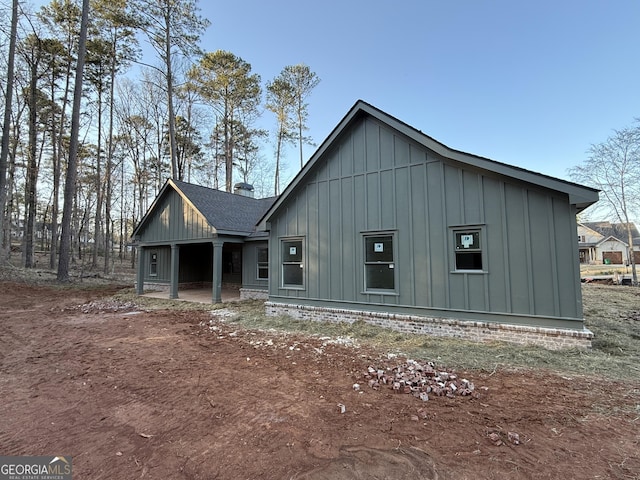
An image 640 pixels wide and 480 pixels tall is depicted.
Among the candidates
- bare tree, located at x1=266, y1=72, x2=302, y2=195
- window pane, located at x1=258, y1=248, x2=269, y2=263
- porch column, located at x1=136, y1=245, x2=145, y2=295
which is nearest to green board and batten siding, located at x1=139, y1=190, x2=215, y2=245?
porch column, located at x1=136, y1=245, x2=145, y2=295

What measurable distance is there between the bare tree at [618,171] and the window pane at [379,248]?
69.2 feet

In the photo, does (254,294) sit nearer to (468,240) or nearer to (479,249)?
(468,240)

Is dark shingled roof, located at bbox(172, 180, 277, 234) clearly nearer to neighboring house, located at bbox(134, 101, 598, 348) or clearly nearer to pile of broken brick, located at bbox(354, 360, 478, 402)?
neighboring house, located at bbox(134, 101, 598, 348)

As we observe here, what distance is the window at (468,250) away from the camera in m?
6.34

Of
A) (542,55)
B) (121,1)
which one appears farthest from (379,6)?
(121,1)

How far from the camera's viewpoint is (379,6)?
12.8 metres

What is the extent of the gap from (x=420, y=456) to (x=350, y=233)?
5.81m

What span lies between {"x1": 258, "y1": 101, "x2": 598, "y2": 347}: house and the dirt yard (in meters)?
1.77

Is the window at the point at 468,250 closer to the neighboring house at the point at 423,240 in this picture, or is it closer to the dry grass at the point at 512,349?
the neighboring house at the point at 423,240

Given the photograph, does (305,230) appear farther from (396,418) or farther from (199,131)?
(199,131)

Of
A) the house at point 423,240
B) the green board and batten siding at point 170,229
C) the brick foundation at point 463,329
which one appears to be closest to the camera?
the brick foundation at point 463,329

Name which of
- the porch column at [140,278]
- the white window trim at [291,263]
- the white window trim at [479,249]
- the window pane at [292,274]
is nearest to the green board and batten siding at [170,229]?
the porch column at [140,278]

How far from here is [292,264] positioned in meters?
9.21

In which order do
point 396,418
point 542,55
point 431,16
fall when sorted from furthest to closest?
point 431,16
point 542,55
point 396,418
